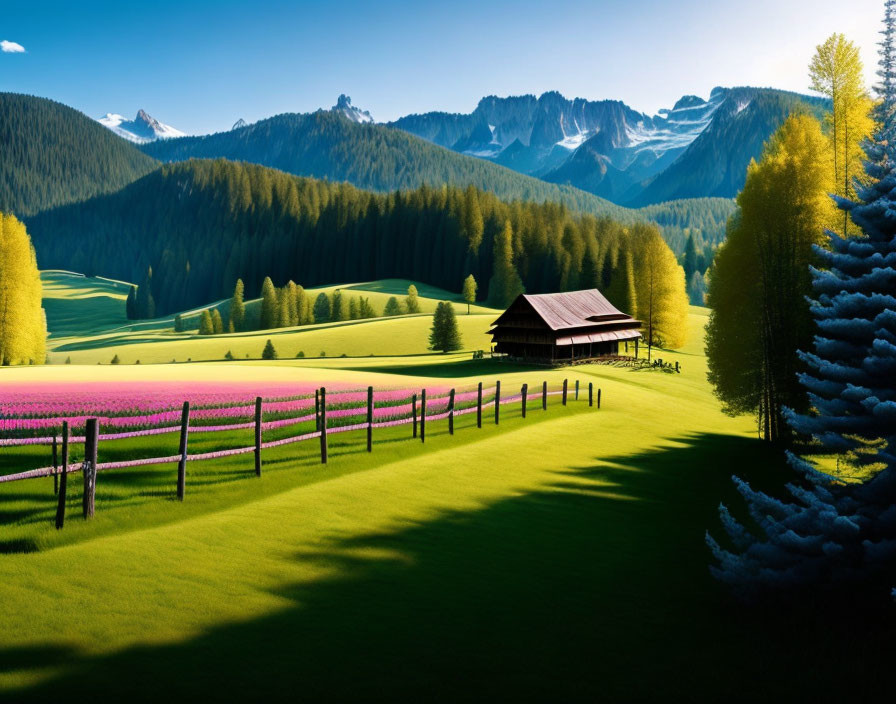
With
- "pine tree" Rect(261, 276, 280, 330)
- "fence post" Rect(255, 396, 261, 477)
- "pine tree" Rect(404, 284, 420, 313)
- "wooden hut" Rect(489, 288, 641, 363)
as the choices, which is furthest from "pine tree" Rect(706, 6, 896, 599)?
"pine tree" Rect(404, 284, 420, 313)

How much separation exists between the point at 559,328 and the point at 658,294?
970 inches

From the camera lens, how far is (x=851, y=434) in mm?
11133

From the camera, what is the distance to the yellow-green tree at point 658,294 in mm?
84312

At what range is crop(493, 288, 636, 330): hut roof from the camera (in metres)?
69.0

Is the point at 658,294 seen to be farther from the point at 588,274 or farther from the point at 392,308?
the point at 392,308

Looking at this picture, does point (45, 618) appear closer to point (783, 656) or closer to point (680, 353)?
point (783, 656)

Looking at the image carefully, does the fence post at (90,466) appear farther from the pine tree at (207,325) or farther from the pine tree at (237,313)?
the pine tree at (237,313)

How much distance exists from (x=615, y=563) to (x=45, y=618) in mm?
10370

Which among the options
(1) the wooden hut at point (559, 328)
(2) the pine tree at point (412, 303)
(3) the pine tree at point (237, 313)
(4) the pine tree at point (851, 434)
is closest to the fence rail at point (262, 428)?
(4) the pine tree at point (851, 434)

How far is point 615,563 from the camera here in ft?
47.8

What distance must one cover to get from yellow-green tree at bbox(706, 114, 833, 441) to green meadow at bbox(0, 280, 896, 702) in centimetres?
1310

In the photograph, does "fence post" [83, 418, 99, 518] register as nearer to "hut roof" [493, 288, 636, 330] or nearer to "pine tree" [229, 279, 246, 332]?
"hut roof" [493, 288, 636, 330]

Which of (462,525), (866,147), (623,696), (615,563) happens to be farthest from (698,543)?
(866,147)

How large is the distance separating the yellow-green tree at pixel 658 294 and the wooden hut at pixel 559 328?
9.73 meters
